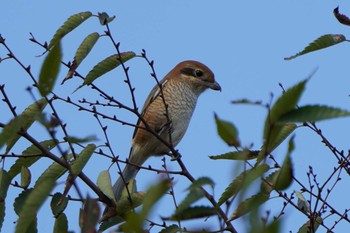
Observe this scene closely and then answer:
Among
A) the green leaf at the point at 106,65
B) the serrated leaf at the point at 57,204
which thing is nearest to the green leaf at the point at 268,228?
the serrated leaf at the point at 57,204

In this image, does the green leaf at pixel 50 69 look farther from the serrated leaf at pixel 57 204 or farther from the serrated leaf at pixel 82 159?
the serrated leaf at pixel 57 204

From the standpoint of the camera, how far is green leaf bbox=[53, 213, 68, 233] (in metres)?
2.41

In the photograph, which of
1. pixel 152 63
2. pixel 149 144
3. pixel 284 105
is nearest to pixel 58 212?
pixel 152 63

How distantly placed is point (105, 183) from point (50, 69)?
4.19 ft

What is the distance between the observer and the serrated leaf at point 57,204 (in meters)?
2.48

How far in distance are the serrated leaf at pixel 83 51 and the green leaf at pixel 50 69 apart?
4.03 feet

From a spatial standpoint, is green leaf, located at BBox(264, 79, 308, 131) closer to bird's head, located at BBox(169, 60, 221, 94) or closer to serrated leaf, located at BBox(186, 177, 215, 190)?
serrated leaf, located at BBox(186, 177, 215, 190)

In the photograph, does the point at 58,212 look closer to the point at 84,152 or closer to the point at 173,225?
the point at 84,152

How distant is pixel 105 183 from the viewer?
271 cm

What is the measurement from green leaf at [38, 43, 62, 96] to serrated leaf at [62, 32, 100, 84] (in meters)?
1.23

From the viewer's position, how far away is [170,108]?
219 inches

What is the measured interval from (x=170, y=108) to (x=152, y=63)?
2511 mm

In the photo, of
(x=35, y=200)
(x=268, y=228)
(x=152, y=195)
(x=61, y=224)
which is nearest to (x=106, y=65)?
(x=61, y=224)

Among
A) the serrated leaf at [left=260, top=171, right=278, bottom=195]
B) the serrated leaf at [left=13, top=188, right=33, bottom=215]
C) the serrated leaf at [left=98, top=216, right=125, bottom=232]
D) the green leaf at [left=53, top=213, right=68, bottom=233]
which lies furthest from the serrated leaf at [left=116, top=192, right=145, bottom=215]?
the serrated leaf at [left=260, top=171, right=278, bottom=195]
